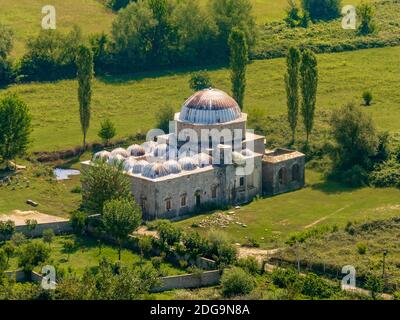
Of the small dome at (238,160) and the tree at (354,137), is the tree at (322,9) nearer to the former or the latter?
the tree at (354,137)

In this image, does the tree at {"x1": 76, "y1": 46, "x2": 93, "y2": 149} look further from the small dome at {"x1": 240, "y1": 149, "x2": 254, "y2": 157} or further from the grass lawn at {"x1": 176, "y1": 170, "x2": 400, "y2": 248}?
the grass lawn at {"x1": 176, "y1": 170, "x2": 400, "y2": 248}

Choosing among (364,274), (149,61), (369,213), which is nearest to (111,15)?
(149,61)

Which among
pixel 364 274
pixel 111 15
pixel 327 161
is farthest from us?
pixel 111 15

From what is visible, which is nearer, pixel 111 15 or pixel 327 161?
pixel 327 161

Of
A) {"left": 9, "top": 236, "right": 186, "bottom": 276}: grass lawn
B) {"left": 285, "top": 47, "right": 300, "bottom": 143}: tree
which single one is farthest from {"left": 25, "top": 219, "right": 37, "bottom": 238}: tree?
{"left": 285, "top": 47, "right": 300, "bottom": 143}: tree

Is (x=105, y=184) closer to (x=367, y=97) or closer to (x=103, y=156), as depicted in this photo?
(x=103, y=156)

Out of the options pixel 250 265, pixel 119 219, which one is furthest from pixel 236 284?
pixel 119 219
